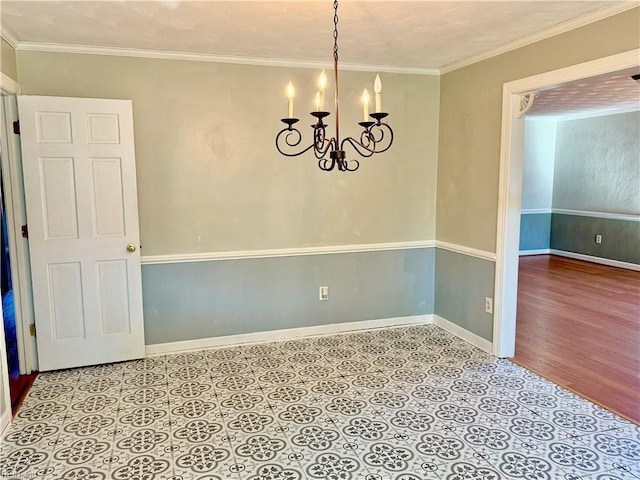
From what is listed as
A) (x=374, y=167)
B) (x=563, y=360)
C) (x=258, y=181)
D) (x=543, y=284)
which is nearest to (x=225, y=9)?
(x=258, y=181)

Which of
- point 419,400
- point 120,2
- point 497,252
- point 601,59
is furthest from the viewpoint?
point 497,252

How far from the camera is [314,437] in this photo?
2.61 metres

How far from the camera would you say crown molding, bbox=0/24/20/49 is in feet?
9.63

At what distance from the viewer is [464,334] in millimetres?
4156

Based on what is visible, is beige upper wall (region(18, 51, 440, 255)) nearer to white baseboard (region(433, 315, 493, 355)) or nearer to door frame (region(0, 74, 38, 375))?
door frame (region(0, 74, 38, 375))

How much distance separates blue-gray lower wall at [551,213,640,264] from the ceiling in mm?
5191

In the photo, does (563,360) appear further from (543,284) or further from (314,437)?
(543,284)

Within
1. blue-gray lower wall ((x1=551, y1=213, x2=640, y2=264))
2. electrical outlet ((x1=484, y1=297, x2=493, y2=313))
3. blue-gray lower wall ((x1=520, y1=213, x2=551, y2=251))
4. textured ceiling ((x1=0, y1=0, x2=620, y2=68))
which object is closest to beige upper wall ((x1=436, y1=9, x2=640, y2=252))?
textured ceiling ((x1=0, y1=0, x2=620, y2=68))

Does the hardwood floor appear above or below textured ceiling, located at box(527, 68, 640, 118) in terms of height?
below

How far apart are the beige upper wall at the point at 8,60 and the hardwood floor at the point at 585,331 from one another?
425 cm

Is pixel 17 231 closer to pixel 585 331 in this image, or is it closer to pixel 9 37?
pixel 9 37

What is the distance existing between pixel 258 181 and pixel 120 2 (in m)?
1.71

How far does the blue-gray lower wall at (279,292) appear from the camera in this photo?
12.6 feet

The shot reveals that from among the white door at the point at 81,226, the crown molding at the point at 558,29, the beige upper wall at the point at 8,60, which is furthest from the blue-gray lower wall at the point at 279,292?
the crown molding at the point at 558,29
